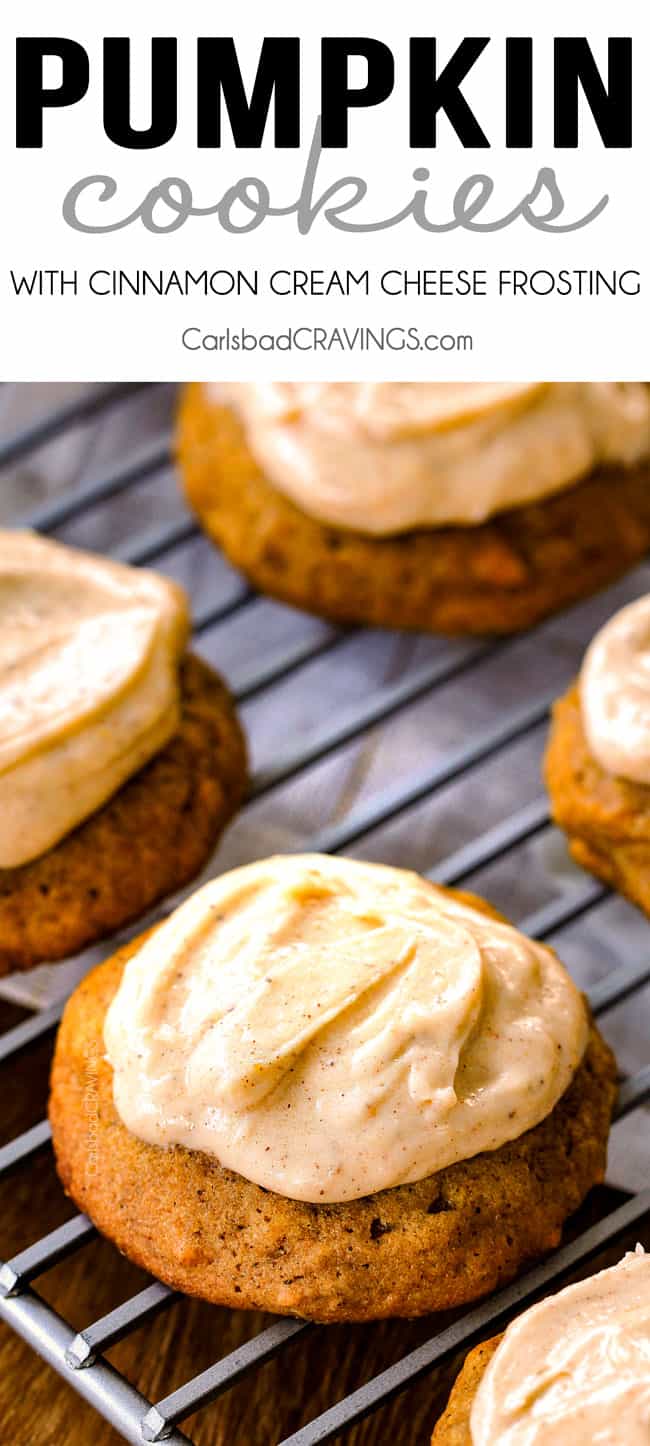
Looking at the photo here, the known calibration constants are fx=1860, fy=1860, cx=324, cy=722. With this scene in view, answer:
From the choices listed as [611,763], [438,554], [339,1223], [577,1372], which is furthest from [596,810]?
[577,1372]

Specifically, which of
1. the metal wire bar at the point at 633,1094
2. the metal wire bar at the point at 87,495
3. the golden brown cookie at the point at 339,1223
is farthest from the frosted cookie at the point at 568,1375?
the metal wire bar at the point at 87,495

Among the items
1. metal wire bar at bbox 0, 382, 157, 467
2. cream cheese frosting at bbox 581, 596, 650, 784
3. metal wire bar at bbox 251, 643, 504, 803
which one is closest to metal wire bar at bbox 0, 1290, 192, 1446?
metal wire bar at bbox 251, 643, 504, 803

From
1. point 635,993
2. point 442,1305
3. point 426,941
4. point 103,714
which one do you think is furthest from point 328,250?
point 442,1305

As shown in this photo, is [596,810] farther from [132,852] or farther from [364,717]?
[132,852]

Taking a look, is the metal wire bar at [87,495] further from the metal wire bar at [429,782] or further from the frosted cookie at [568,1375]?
the frosted cookie at [568,1375]

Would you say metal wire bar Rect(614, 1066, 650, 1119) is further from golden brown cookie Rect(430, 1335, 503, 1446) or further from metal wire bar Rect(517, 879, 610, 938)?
golden brown cookie Rect(430, 1335, 503, 1446)

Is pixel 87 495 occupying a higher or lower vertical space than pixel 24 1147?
higher

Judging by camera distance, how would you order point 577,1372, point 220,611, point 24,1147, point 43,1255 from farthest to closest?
point 220,611
point 24,1147
point 43,1255
point 577,1372
